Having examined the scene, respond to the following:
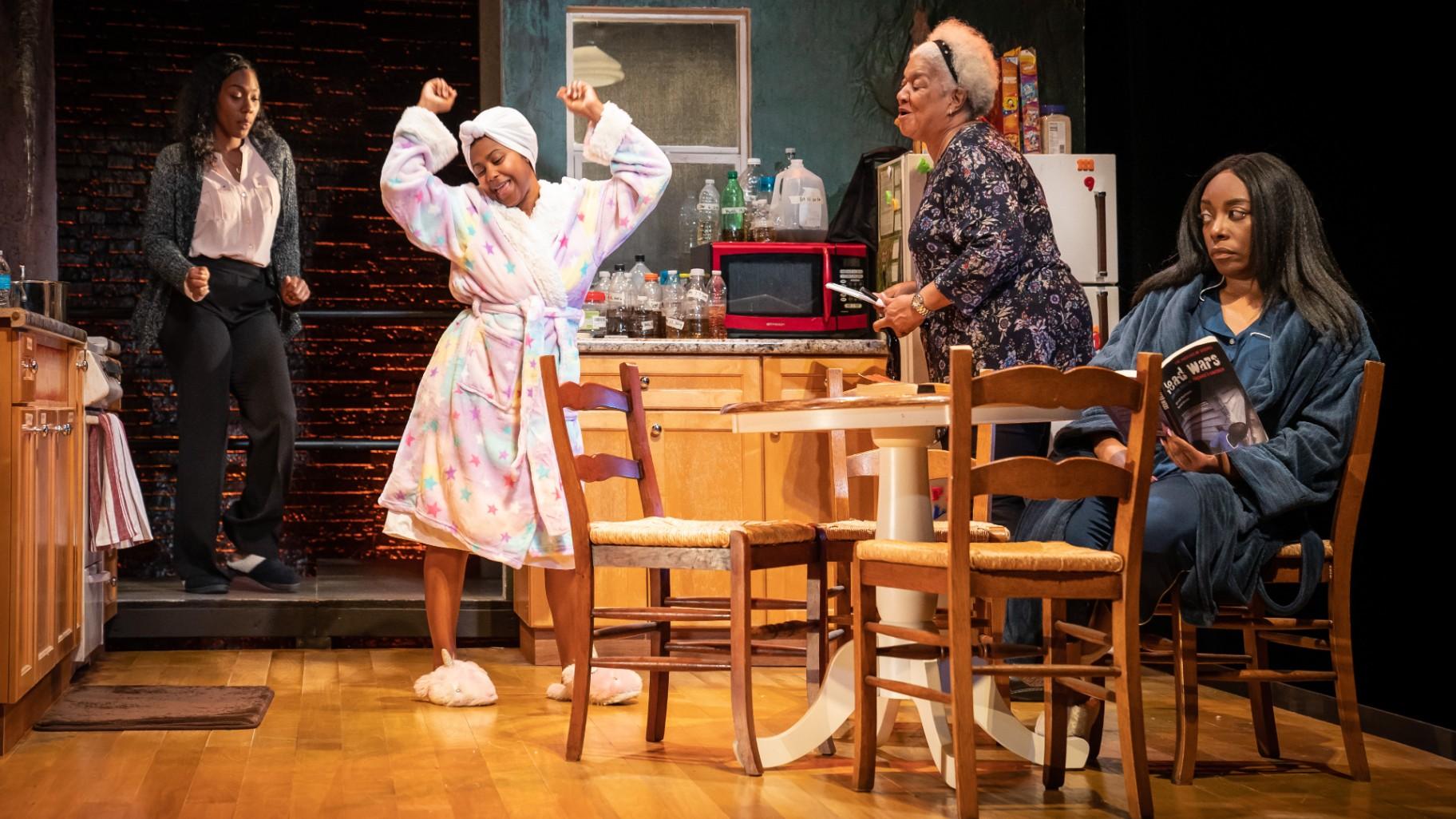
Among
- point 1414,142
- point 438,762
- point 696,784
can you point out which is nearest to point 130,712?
point 438,762

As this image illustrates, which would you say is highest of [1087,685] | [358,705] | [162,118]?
[162,118]

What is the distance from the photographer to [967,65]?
3906 millimetres

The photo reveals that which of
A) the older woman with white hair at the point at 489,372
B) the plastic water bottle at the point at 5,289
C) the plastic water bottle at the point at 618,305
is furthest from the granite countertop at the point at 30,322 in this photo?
the plastic water bottle at the point at 618,305

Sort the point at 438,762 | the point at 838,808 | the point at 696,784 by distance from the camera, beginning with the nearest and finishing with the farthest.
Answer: the point at 838,808 < the point at 696,784 < the point at 438,762

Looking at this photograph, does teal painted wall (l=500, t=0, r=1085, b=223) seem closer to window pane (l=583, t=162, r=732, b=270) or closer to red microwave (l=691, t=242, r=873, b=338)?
window pane (l=583, t=162, r=732, b=270)

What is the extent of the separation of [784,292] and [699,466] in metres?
0.68

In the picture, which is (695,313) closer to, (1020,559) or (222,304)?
(222,304)

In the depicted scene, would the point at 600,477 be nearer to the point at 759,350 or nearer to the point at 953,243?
the point at 953,243

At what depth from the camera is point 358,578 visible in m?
5.87

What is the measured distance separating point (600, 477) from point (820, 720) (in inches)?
31.2

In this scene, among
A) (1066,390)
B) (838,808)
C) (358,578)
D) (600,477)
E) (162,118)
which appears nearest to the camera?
(1066,390)

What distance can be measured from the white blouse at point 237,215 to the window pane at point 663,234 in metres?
1.18

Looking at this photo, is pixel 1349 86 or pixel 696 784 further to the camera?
pixel 1349 86

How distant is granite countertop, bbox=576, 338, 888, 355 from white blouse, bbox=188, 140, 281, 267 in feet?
4.81
